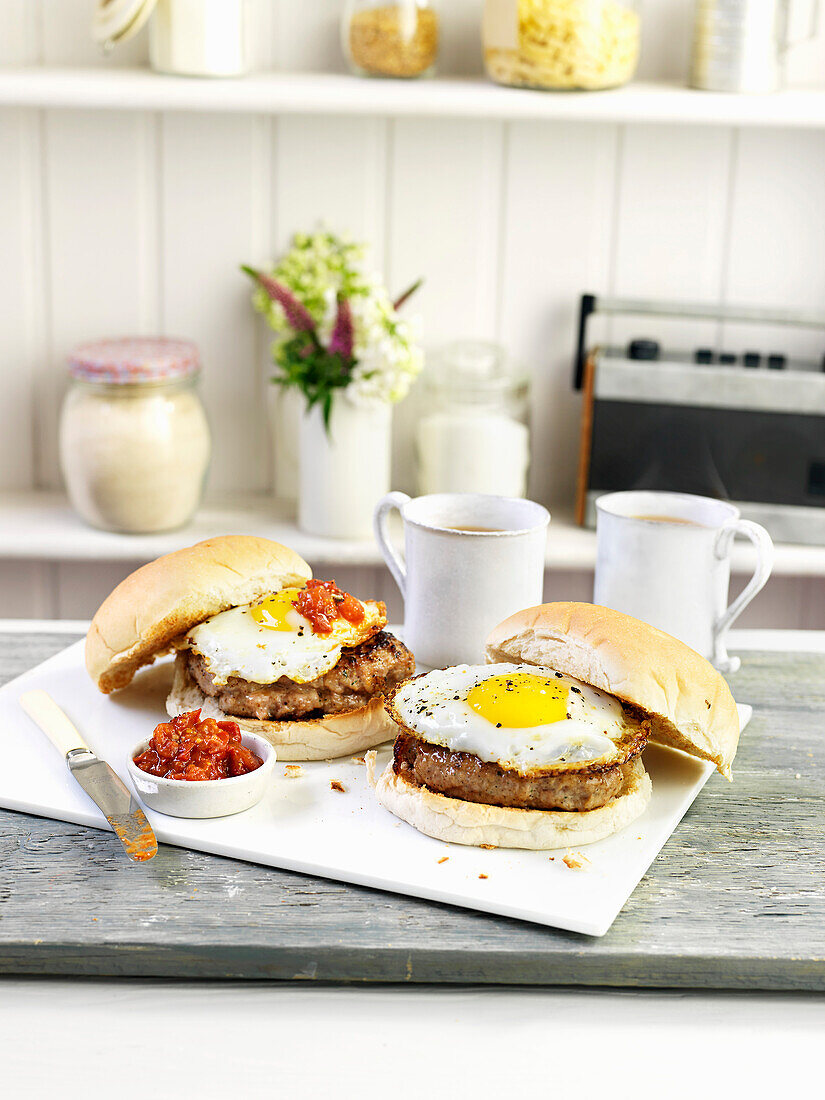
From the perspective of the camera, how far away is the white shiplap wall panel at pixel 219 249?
209 cm

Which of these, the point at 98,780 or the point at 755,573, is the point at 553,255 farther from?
the point at 98,780

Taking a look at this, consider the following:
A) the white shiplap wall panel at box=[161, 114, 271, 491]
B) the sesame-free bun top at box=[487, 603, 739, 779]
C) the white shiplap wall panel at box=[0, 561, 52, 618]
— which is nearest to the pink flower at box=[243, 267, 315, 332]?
the white shiplap wall panel at box=[161, 114, 271, 491]

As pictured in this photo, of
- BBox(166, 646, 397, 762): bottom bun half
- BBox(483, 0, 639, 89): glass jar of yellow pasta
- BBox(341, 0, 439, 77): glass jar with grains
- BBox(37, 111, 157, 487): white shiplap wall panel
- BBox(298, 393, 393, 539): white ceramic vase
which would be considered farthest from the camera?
BBox(37, 111, 157, 487): white shiplap wall panel

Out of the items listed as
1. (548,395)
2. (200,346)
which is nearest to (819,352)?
(548,395)

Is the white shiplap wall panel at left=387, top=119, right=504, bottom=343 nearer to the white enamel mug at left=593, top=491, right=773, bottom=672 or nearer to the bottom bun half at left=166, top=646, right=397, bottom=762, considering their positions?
the white enamel mug at left=593, top=491, right=773, bottom=672

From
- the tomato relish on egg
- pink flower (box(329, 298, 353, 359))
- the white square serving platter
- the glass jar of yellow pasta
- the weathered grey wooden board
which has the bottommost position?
the weathered grey wooden board

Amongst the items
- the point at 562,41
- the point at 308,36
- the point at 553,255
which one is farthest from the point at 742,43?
the point at 308,36

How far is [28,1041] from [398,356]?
1293 mm

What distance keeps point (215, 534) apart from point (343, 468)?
252 mm

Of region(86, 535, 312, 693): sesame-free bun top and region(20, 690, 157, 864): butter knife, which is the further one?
region(86, 535, 312, 693): sesame-free bun top

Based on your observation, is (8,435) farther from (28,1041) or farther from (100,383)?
(28,1041)

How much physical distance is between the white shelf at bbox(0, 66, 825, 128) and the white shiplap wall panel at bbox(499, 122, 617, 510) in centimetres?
26

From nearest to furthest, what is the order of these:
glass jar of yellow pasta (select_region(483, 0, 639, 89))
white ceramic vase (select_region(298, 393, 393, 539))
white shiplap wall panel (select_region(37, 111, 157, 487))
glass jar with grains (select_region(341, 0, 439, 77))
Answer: glass jar of yellow pasta (select_region(483, 0, 639, 89)), glass jar with grains (select_region(341, 0, 439, 77)), white ceramic vase (select_region(298, 393, 393, 539)), white shiplap wall panel (select_region(37, 111, 157, 487))

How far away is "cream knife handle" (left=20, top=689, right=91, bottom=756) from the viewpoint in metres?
1.09
